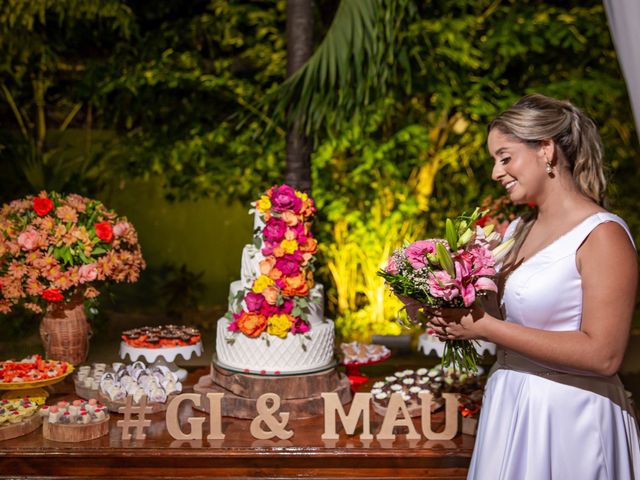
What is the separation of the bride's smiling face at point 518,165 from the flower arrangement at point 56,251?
1.91 meters

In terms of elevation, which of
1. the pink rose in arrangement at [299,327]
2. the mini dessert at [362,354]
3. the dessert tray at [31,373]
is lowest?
the mini dessert at [362,354]

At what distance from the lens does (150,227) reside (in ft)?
20.7

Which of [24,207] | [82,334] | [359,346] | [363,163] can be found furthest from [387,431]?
[363,163]

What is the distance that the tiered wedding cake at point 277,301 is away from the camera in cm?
274

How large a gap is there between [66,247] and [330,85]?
139cm

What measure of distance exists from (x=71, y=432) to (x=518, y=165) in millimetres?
1709

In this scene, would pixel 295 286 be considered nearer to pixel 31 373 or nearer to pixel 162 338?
pixel 162 338

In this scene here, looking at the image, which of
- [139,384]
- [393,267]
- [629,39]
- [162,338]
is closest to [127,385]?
[139,384]

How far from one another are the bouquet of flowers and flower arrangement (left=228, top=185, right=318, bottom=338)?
887mm

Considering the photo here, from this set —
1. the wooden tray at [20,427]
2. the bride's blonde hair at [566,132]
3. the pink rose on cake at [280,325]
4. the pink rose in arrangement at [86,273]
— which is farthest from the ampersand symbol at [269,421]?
the bride's blonde hair at [566,132]

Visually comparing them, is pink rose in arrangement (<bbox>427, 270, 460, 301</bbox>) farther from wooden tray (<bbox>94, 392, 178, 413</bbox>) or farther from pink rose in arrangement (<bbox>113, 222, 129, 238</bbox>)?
pink rose in arrangement (<bbox>113, 222, 129, 238</bbox>)

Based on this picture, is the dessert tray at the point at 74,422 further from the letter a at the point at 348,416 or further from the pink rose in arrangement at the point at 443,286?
the pink rose in arrangement at the point at 443,286

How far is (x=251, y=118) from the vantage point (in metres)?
6.42

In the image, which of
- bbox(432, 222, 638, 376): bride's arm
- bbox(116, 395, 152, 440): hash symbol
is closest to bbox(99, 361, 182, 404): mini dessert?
bbox(116, 395, 152, 440): hash symbol
